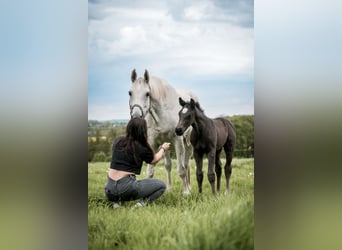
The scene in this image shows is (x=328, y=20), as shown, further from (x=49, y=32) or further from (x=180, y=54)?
(x=49, y=32)

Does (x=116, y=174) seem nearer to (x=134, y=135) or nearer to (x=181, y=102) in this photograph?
(x=134, y=135)

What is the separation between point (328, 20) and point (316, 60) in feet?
0.90

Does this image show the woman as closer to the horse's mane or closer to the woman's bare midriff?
the woman's bare midriff

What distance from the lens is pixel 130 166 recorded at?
3.03 metres

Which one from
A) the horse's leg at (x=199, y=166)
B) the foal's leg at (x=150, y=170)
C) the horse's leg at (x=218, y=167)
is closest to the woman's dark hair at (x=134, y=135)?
the foal's leg at (x=150, y=170)

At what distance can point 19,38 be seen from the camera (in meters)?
3.00

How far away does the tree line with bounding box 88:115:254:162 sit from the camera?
2977mm

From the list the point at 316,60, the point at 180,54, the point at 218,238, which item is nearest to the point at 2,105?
the point at 180,54

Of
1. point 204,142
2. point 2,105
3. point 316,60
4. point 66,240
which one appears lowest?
point 66,240

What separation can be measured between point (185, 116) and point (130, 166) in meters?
0.48

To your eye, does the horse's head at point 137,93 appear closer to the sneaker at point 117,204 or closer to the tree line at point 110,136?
the tree line at point 110,136

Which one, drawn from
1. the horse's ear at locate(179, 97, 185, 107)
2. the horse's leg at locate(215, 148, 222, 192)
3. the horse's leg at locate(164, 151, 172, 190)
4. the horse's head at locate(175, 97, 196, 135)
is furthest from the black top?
the horse's leg at locate(215, 148, 222, 192)

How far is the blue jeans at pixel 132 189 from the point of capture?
3.01 meters

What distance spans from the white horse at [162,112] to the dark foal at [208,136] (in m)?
0.05
